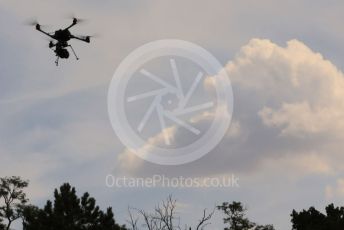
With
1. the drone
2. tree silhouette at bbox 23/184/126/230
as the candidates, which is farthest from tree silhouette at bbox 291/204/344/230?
the drone

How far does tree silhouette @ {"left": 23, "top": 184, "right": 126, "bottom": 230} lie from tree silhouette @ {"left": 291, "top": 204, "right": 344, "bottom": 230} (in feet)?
54.3

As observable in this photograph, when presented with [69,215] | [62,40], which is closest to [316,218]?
[69,215]

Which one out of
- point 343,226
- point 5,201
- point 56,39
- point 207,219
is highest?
point 5,201

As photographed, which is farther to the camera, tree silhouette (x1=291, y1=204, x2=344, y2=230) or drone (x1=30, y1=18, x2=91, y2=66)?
tree silhouette (x1=291, y1=204, x2=344, y2=230)

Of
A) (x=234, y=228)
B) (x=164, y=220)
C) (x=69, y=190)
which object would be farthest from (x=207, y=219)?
(x=234, y=228)

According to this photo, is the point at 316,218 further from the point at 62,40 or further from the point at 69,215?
the point at 62,40

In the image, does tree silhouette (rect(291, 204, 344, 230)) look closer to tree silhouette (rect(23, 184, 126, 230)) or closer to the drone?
tree silhouette (rect(23, 184, 126, 230))

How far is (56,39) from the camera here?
25594 mm

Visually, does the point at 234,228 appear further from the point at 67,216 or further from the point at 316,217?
the point at 67,216

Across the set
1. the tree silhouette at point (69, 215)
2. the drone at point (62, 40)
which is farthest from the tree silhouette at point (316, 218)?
the drone at point (62, 40)

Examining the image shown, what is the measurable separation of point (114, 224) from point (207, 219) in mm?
24000

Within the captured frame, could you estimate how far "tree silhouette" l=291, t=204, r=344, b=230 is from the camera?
159 ft

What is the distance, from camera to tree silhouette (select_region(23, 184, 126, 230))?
4919cm

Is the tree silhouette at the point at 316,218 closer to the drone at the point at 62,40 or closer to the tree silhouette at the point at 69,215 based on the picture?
the tree silhouette at the point at 69,215
